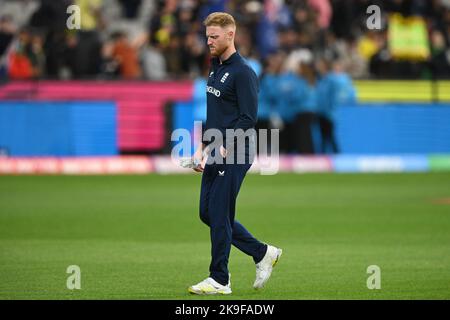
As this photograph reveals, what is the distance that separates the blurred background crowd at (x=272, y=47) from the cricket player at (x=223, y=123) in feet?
51.7

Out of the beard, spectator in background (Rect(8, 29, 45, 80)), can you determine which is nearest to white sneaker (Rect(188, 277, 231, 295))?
the beard

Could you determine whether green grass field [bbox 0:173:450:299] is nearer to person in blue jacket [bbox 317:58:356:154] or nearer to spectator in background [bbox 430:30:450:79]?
person in blue jacket [bbox 317:58:356:154]

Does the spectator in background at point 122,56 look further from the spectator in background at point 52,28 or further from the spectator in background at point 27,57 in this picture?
the spectator in background at point 27,57

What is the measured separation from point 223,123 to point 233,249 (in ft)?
16.6

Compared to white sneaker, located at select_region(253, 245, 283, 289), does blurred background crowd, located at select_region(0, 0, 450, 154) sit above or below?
above

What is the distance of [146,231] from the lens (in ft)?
58.0

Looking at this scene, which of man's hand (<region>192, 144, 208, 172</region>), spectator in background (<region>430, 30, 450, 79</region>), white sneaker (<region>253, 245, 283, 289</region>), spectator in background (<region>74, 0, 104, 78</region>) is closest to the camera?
man's hand (<region>192, 144, 208, 172</region>)

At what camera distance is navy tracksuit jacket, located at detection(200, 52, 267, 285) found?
37.6ft

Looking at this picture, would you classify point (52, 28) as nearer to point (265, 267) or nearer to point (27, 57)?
point (27, 57)

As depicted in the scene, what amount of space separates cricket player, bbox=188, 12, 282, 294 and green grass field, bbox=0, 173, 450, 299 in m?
0.47

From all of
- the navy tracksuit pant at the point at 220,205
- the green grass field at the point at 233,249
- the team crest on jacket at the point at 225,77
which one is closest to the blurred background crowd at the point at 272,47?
the green grass field at the point at 233,249

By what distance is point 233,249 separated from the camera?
1641 cm

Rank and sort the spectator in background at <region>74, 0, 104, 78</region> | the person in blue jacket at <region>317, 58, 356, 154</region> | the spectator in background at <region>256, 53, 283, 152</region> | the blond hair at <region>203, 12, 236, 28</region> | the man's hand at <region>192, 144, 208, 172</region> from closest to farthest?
the blond hair at <region>203, 12, 236, 28</region> → the man's hand at <region>192, 144, 208, 172</region> → the person in blue jacket at <region>317, 58, 356, 154</region> → the spectator in background at <region>256, 53, 283, 152</region> → the spectator in background at <region>74, 0, 104, 78</region>

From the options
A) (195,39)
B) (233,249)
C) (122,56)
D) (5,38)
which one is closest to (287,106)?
(195,39)
